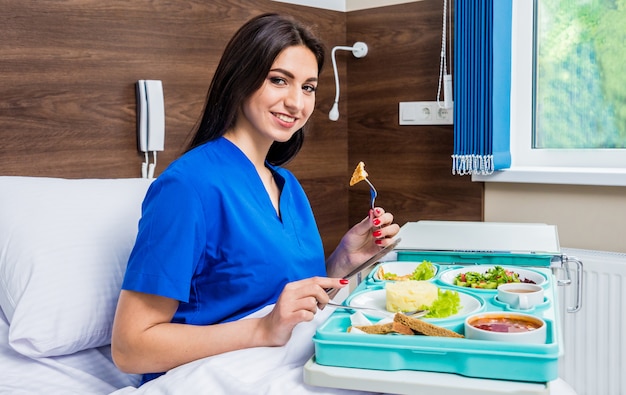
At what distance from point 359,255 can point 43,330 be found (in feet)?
2.24

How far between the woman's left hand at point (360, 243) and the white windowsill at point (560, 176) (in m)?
0.84

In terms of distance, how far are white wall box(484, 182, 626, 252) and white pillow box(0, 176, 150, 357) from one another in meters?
1.36

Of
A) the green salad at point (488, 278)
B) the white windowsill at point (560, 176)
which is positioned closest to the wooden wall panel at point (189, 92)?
the white windowsill at point (560, 176)

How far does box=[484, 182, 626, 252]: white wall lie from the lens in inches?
84.2

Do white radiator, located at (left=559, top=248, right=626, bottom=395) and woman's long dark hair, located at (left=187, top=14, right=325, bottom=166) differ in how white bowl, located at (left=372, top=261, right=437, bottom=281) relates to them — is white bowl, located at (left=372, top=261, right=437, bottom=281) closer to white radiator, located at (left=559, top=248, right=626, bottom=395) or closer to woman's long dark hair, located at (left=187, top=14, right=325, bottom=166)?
woman's long dark hair, located at (left=187, top=14, right=325, bottom=166)

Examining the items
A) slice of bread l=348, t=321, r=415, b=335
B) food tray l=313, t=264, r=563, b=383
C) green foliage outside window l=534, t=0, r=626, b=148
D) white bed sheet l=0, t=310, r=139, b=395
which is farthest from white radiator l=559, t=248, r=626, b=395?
white bed sheet l=0, t=310, r=139, b=395

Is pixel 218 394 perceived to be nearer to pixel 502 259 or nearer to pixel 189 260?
pixel 189 260

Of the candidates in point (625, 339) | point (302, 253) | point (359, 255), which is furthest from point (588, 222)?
point (302, 253)

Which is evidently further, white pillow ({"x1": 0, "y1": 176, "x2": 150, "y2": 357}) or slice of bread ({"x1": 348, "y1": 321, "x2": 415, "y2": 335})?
white pillow ({"x1": 0, "y1": 176, "x2": 150, "y2": 357})

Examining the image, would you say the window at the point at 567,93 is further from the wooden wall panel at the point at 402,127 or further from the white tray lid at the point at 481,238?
the white tray lid at the point at 481,238

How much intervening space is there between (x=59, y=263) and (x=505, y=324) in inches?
32.3

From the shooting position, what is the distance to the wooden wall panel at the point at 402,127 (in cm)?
239

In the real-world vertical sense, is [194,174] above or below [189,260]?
above

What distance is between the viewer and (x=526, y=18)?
2.29 m
